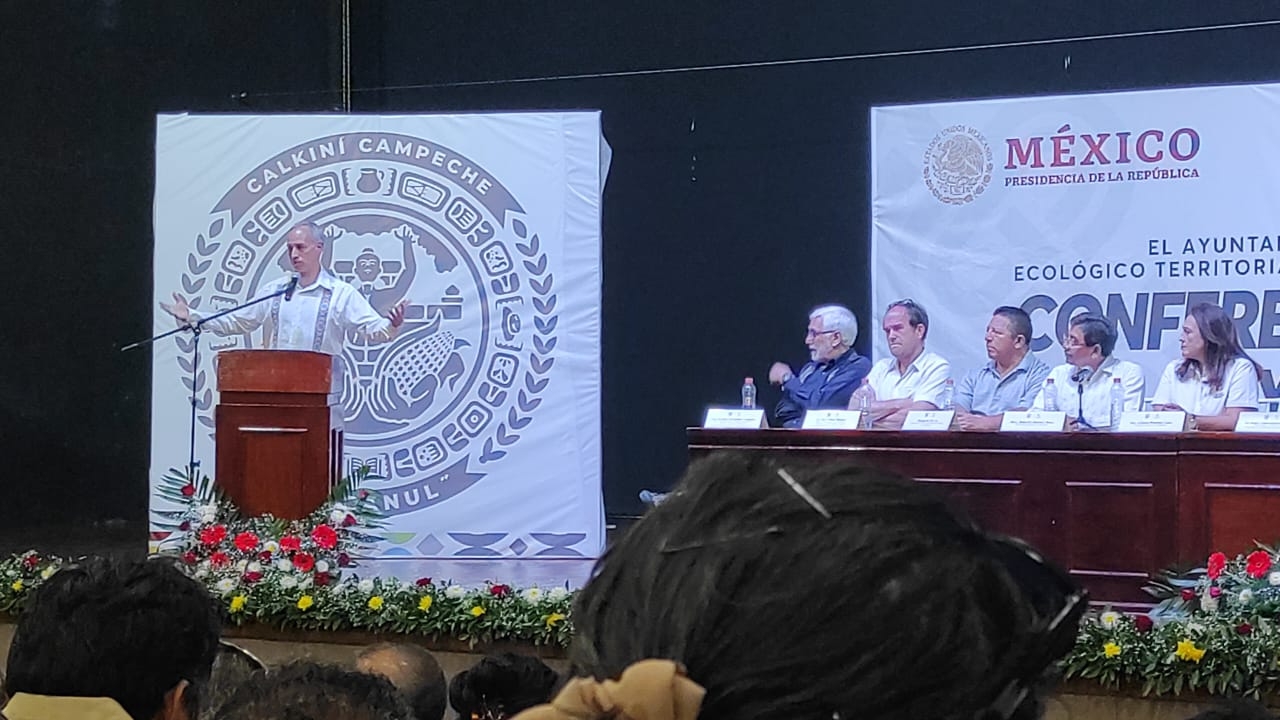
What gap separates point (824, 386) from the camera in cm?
566

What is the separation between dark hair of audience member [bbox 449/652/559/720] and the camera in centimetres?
193

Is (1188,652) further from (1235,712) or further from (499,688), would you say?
(1235,712)

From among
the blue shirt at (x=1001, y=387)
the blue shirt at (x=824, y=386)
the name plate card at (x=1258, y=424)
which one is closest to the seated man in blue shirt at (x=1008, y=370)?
the blue shirt at (x=1001, y=387)

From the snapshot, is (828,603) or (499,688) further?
(499,688)

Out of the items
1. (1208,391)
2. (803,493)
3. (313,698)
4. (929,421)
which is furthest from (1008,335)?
(803,493)

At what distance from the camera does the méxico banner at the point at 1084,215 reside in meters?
5.39

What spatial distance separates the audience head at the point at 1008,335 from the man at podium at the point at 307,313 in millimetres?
2452

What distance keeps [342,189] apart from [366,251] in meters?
0.29

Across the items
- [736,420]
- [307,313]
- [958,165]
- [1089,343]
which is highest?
[958,165]

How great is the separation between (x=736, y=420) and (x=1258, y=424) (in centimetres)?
160

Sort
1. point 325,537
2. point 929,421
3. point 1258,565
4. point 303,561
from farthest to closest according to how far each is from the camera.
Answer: point 929,421, point 325,537, point 303,561, point 1258,565

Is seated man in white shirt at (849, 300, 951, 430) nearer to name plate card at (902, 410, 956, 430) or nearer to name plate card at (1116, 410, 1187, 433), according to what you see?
name plate card at (902, 410, 956, 430)

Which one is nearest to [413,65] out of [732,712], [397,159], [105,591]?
[397,159]

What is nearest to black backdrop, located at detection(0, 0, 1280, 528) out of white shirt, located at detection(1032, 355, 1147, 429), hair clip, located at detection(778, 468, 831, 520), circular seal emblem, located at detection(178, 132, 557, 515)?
circular seal emblem, located at detection(178, 132, 557, 515)
